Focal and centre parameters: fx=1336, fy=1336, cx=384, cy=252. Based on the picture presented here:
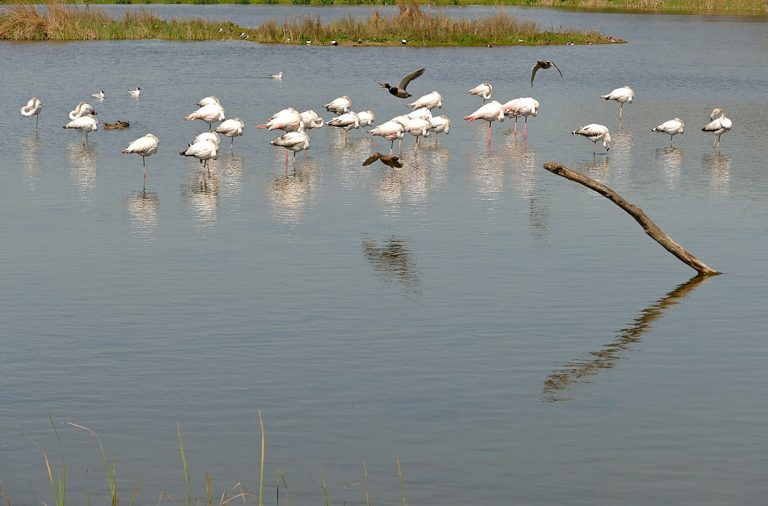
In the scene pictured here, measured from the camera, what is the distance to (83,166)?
28.7 m

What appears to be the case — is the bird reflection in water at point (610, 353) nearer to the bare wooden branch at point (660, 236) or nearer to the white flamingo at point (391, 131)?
the bare wooden branch at point (660, 236)

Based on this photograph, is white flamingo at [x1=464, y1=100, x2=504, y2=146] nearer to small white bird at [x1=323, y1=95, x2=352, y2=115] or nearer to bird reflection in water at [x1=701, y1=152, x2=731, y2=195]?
small white bird at [x1=323, y1=95, x2=352, y2=115]

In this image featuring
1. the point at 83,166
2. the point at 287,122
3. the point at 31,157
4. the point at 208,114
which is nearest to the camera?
the point at 83,166

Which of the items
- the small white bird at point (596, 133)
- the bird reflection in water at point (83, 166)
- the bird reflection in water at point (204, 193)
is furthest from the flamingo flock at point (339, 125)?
the bird reflection in water at point (83, 166)

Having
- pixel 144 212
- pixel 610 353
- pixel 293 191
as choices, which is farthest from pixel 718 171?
pixel 610 353

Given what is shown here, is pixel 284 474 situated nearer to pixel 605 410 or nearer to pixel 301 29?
pixel 605 410

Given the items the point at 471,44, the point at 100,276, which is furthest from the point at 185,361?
the point at 471,44

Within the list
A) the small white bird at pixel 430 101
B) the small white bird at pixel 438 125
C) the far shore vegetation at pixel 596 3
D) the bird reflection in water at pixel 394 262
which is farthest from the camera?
the far shore vegetation at pixel 596 3

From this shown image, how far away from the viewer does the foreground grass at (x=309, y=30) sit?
68.2 meters

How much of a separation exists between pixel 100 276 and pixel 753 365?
343 inches

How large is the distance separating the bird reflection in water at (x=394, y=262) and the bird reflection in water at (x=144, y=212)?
3608 millimetres

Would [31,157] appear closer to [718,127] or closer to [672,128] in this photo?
[672,128]

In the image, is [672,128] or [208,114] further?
[208,114]

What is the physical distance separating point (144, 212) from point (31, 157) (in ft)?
26.7
